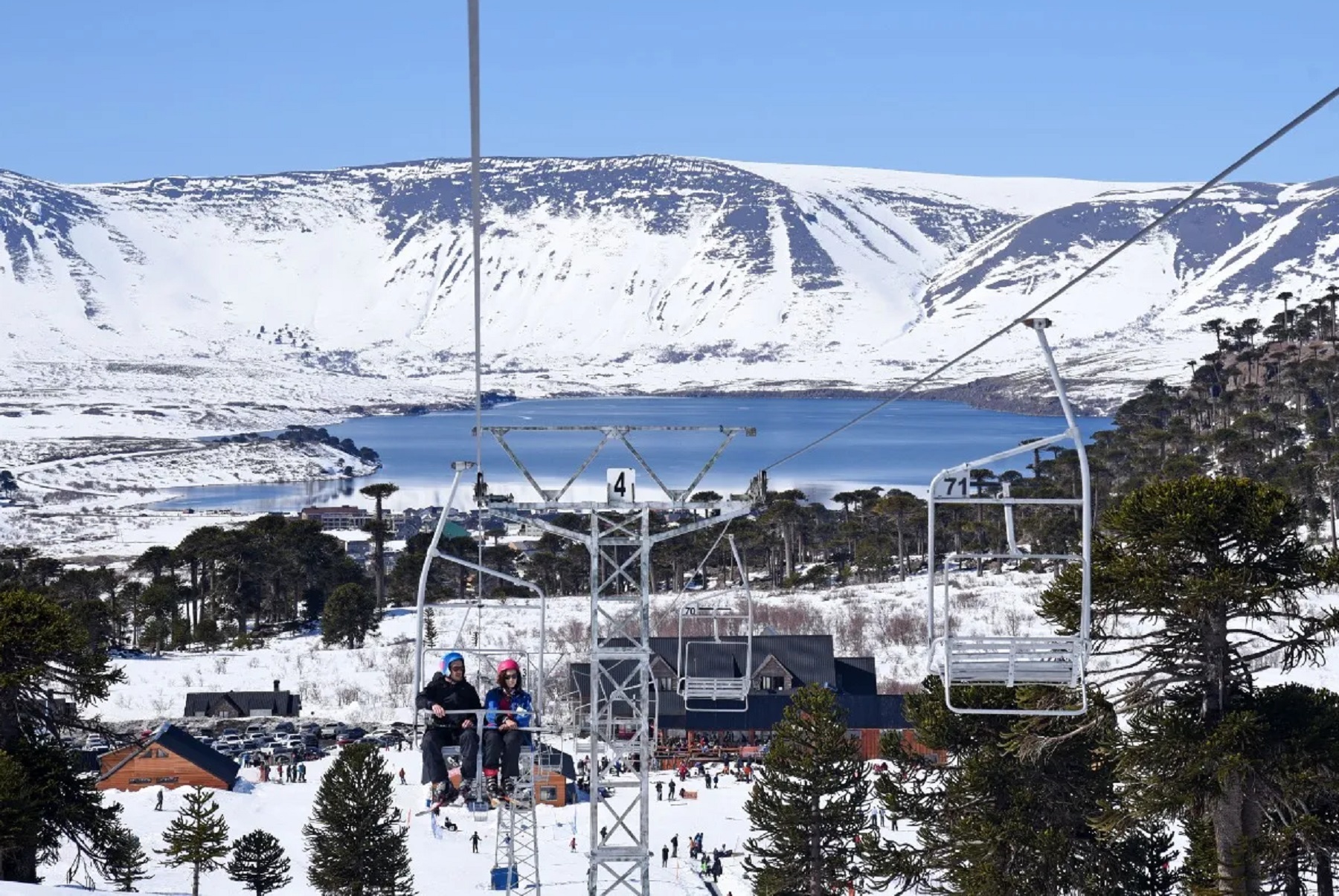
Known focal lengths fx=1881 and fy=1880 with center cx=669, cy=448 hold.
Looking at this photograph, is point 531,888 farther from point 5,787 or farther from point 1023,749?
point 1023,749

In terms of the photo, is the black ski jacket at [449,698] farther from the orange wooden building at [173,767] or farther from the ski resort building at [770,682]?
the ski resort building at [770,682]

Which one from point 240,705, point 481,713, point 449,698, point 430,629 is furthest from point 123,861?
point 430,629

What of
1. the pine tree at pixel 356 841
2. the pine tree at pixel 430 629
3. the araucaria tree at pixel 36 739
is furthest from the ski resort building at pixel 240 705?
the araucaria tree at pixel 36 739

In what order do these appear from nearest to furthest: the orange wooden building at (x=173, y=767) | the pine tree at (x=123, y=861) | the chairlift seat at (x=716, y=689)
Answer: the chairlift seat at (x=716, y=689), the pine tree at (x=123, y=861), the orange wooden building at (x=173, y=767)

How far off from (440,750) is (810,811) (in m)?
13.9

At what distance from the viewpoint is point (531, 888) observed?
3544 cm

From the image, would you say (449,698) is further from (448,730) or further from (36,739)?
(36,739)

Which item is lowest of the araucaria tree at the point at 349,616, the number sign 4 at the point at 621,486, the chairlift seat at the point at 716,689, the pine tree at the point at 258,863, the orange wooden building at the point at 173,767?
the pine tree at the point at 258,863

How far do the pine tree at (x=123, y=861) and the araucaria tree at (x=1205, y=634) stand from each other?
1377 centimetres

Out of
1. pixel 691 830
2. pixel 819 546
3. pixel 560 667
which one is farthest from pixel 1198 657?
pixel 819 546

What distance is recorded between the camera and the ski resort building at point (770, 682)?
2147 inches

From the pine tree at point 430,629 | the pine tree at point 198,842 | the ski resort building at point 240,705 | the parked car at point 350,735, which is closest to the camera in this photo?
the pine tree at point 198,842

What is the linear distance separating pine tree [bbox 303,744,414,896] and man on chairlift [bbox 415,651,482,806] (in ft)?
53.2

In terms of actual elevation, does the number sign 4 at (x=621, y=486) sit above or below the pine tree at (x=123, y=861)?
above
